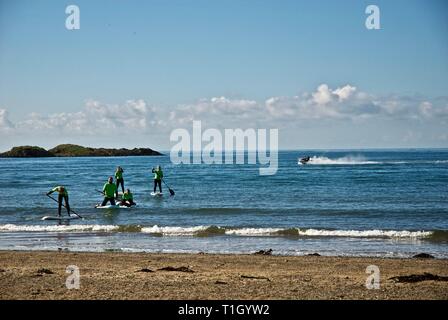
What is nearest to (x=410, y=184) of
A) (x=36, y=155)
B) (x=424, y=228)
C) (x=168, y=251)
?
(x=424, y=228)

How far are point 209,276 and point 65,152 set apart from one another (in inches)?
5731

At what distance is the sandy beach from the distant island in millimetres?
136268

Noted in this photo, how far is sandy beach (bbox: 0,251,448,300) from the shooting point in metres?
8.98

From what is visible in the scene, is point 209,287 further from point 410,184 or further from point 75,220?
point 410,184

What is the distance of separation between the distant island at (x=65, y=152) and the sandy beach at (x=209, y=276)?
136 meters

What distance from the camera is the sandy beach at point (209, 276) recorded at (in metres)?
8.98

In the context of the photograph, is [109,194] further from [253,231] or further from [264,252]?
[264,252]

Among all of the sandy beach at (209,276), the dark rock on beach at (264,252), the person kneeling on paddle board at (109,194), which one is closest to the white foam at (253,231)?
the dark rock on beach at (264,252)

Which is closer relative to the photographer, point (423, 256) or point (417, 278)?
point (417, 278)

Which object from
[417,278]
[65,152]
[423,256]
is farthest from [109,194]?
[65,152]

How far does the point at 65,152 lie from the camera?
5906 inches

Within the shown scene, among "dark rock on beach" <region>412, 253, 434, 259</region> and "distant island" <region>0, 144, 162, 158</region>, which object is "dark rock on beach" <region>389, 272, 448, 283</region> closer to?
"dark rock on beach" <region>412, 253, 434, 259</region>
